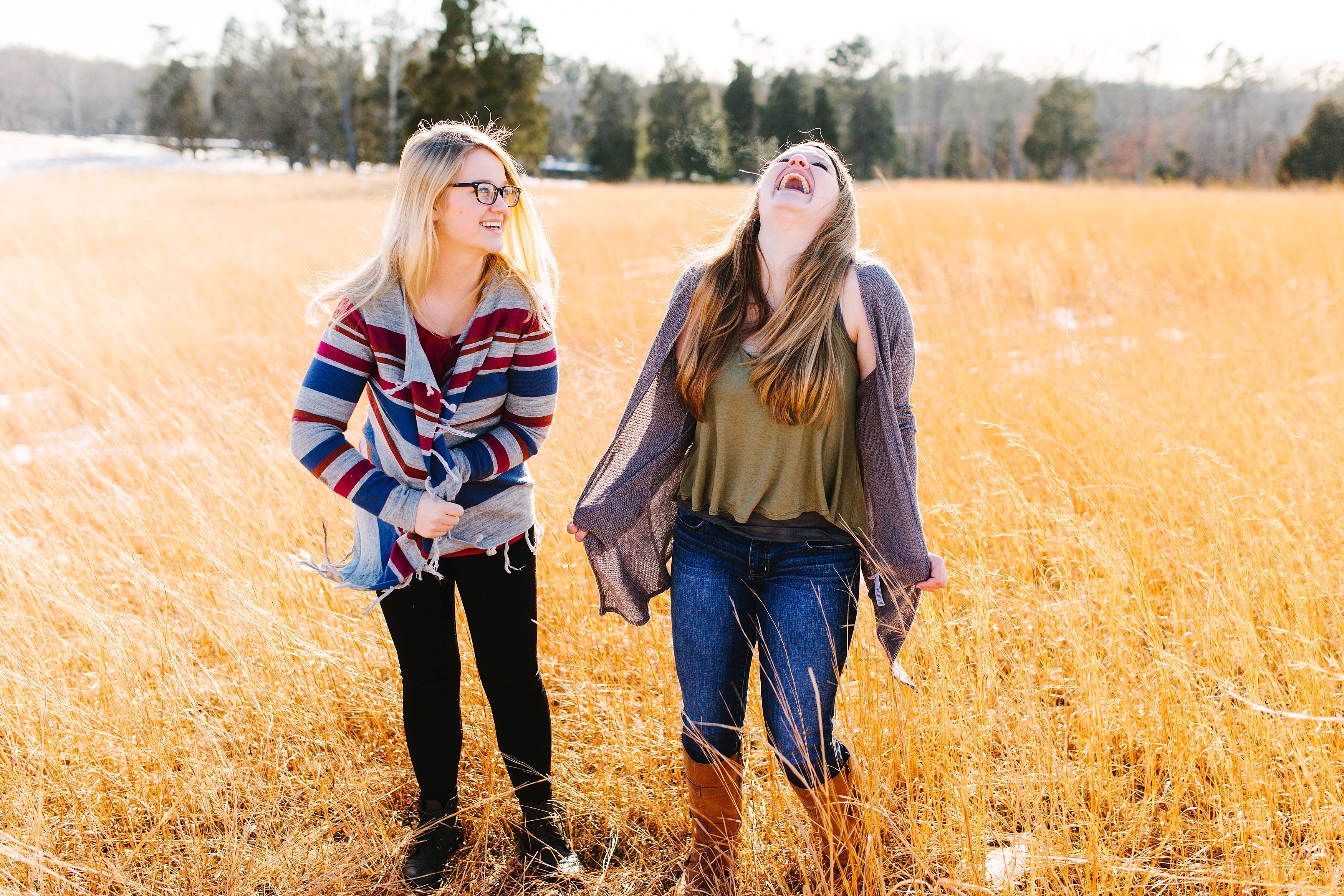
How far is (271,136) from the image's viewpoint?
141 feet

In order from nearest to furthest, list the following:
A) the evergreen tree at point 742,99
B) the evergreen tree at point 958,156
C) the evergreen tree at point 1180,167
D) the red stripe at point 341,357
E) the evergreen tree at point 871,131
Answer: the red stripe at point 341,357, the evergreen tree at point 742,99, the evergreen tree at point 871,131, the evergreen tree at point 1180,167, the evergreen tree at point 958,156

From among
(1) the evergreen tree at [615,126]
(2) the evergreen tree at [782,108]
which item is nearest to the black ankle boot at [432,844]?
(2) the evergreen tree at [782,108]

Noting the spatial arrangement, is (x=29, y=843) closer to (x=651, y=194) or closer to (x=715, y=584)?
(x=715, y=584)

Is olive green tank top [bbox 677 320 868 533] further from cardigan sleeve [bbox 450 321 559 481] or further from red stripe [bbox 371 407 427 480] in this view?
red stripe [bbox 371 407 427 480]

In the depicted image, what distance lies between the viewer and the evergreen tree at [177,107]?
49219 mm

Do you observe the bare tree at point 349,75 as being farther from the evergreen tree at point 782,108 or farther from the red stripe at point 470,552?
the red stripe at point 470,552

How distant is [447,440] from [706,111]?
1024cm

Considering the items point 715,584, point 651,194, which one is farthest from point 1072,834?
point 651,194

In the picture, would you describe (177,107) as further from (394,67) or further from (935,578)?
(935,578)

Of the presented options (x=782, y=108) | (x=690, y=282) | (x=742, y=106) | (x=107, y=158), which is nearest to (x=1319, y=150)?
(x=782, y=108)

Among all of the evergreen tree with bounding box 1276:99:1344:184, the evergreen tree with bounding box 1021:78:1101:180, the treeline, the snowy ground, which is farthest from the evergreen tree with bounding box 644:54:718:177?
the evergreen tree with bounding box 1021:78:1101:180

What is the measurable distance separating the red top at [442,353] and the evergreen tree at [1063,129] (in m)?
38.8

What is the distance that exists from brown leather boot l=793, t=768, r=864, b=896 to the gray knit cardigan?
0.31m

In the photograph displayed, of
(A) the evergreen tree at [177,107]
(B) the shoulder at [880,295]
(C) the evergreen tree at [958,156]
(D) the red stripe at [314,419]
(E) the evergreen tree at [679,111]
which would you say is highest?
(A) the evergreen tree at [177,107]
